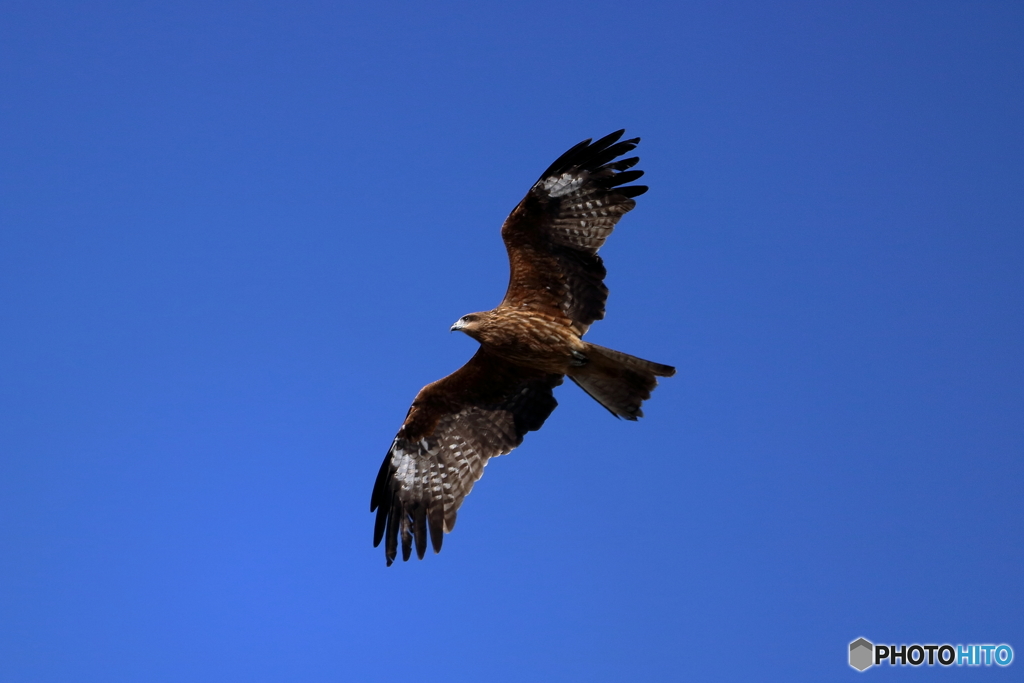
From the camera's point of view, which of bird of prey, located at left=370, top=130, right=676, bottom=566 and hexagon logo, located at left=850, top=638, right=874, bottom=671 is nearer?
bird of prey, located at left=370, top=130, right=676, bottom=566

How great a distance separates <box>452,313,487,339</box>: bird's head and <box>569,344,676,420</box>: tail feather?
102 cm

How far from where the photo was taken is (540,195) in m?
14.8

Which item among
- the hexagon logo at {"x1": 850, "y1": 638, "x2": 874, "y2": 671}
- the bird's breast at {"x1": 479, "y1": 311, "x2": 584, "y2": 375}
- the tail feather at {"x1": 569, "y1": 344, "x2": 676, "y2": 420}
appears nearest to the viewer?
the tail feather at {"x1": 569, "y1": 344, "x2": 676, "y2": 420}

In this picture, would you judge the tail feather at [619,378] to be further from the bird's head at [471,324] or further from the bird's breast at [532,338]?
the bird's head at [471,324]

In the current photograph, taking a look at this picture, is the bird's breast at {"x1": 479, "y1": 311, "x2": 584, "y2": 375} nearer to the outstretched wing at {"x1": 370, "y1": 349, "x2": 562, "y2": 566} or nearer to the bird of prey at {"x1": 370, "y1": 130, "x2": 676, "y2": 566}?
the bird of prey at {"x1": 370, "y1": 130, "x2": 676, "y2": 566}

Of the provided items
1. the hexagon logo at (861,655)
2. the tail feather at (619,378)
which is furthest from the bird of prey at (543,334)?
the hexagon logo at (861,655)

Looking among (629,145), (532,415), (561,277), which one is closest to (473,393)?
(532,415)

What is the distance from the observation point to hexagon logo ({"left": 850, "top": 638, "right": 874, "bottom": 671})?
16.4 metres

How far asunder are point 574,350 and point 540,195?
1552 mm

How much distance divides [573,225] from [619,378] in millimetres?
1551

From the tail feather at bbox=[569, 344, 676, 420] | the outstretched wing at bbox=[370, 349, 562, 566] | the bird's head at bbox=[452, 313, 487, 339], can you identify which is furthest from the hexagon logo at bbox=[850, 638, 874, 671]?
the bird's head at bbox=[452, 313, 487, 339]

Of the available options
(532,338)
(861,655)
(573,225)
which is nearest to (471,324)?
(532,338)

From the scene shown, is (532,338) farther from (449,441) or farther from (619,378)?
(449,441)

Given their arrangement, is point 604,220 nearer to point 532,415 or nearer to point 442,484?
point 532,415
